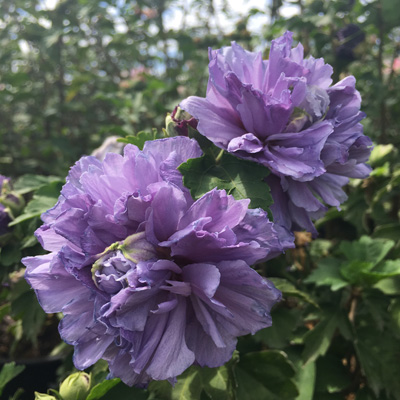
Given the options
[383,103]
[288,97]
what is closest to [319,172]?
[288,97]

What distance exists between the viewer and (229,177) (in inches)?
24.8

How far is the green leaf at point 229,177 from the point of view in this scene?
0.58 meters

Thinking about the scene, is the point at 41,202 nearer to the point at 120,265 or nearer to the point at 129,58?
the point at 120,265

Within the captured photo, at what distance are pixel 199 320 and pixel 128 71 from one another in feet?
10.6

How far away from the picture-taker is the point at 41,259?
610mm

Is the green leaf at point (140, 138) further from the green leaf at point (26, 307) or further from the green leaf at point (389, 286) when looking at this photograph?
the green leaf at point (389, 286)

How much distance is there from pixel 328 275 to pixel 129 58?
283cm

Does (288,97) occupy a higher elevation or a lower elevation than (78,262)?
higher

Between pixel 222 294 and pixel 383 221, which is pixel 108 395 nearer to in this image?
pixel 222 294

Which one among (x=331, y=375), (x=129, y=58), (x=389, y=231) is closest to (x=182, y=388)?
(x=331, y=375)

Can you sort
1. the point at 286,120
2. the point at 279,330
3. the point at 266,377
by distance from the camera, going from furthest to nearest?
the point at 279,330 → the point at 266,377 → the point at 286,120

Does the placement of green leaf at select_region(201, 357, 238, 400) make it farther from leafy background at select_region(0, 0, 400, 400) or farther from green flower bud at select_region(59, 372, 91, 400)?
green flower bud at select_region(59, 372, 91, 400)

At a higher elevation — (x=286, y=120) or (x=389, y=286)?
(x=286, y=120)

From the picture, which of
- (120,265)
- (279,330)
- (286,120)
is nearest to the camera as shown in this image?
(120,265)
